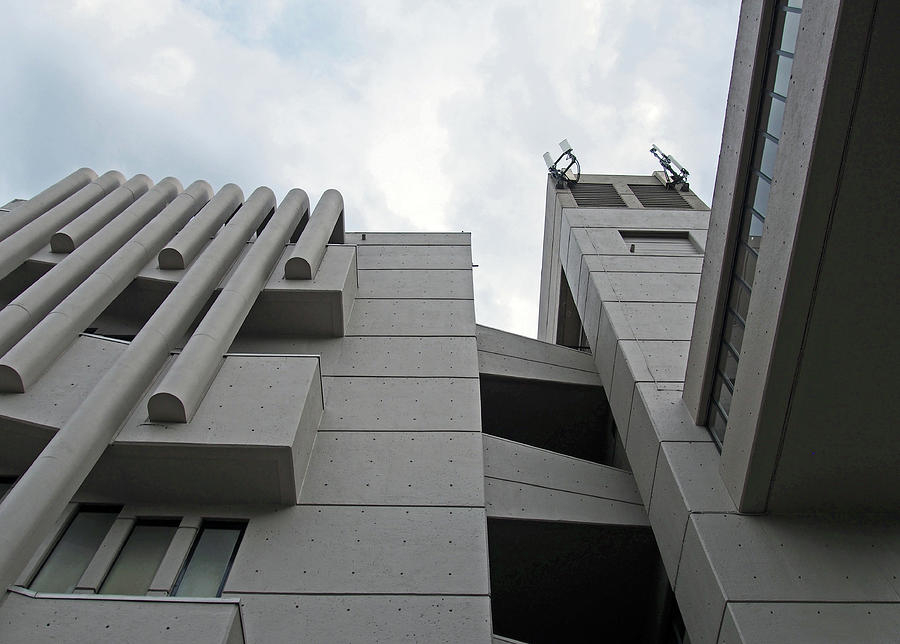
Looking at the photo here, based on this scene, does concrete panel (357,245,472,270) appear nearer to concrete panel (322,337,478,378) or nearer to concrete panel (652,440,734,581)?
concrete panel (322,337,478,378)

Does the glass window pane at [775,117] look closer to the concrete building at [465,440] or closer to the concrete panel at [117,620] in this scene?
the concrete building at [465,440]

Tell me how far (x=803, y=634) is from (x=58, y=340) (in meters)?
12.3

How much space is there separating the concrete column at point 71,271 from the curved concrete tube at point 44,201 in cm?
231

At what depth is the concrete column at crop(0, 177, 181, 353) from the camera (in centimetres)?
1206

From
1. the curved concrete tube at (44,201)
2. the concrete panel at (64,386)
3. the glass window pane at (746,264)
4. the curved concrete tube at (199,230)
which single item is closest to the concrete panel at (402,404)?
the concrete panel at (64,386)

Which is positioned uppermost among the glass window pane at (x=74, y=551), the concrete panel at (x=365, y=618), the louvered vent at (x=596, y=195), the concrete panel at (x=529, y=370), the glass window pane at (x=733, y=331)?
the louvered vent at (x=596, y=195)

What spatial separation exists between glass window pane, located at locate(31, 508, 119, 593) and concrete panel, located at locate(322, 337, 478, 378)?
5010 mm

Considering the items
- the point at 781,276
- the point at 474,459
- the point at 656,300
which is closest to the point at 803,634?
the point at 781,276

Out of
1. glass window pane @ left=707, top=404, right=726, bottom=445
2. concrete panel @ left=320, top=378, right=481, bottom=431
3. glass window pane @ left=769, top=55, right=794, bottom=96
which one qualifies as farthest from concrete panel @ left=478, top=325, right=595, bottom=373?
glass window pane @ left=769, top=55, right=794, bottom=96

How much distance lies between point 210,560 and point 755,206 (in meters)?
9.71

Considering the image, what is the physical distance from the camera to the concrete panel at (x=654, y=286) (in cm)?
1636

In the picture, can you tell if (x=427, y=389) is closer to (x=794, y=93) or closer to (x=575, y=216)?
(x=794, y=93)

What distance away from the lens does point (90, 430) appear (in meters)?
9.42

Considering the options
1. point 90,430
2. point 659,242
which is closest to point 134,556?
point 90,430
